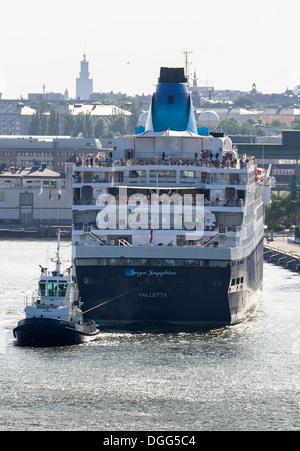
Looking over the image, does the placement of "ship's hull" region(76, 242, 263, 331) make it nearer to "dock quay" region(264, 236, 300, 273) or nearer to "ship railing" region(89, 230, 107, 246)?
"ship railing" region(89, 230, 107, 246)

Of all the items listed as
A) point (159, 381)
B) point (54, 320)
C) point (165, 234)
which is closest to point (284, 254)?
point (165, 234)

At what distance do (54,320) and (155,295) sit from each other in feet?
21.0

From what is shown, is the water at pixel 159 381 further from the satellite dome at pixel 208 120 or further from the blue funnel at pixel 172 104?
the satellite dome at pixel 208 120

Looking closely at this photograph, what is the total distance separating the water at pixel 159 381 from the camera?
56.0 metres

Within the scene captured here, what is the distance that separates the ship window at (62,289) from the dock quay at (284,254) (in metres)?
44.4

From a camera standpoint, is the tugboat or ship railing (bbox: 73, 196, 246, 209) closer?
the tugboat

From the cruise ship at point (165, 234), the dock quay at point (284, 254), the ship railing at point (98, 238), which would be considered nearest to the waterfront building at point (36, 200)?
the dock quay at point (284, 254)

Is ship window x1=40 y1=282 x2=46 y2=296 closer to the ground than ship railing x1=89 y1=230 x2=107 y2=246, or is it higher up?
closer to the ground

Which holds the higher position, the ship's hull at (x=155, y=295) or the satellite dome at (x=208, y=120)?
the satellite dome at (x=208, y=120)

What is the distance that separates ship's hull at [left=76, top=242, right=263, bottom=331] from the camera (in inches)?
2921

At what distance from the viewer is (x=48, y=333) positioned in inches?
2766

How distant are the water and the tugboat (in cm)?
85

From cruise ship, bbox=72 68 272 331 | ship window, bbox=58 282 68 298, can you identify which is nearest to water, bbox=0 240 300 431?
cruise ship, bbox=72 68 272 331
